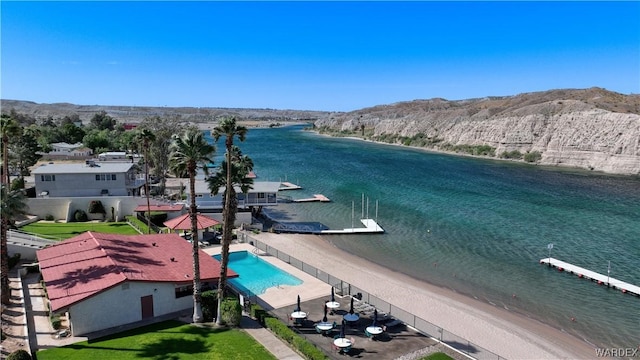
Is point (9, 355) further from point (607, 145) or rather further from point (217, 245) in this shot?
point (607, 145)

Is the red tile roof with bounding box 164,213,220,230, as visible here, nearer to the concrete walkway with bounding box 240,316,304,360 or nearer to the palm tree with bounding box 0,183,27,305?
the palm tree with bounding box 0,183,27,305

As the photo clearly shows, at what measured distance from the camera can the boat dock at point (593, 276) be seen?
34.8 meters

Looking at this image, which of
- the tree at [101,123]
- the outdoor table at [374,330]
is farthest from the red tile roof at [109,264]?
the tree at [101,123]

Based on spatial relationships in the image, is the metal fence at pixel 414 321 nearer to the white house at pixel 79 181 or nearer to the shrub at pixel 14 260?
the shrub at pixel 14 260

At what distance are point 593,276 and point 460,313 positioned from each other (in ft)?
50.6

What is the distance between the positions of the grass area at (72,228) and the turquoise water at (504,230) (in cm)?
2220

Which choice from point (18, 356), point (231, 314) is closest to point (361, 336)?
point (231, 314)

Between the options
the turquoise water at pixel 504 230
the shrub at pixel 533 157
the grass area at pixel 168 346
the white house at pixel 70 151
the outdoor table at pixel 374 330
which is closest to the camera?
the grass area at pixel 168 346

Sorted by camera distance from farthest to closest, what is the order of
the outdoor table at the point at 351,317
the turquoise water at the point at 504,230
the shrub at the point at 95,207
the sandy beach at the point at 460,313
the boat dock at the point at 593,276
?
the shrub at the point at 95,207
the boat dock at the point at 593,276
the turquoise water at the point at 504,230
the sandy beach at the point at 460,313
the outdoor table at the point at 351,317

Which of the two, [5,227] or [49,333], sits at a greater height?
[5,227]

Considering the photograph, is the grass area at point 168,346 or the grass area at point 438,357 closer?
the grass area at point 168,346

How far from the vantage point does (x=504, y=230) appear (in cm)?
5378

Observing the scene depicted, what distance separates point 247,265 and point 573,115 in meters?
121

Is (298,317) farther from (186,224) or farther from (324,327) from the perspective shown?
(186,224)
